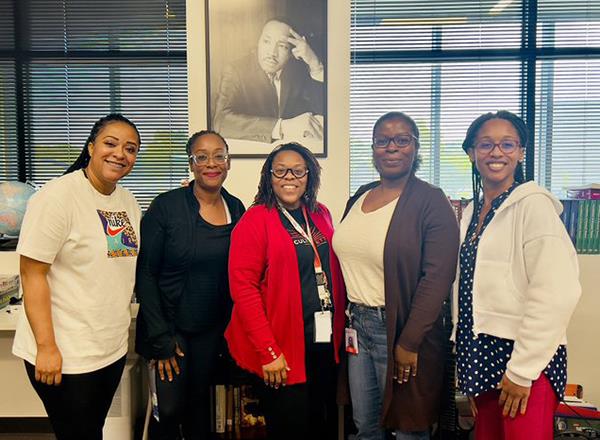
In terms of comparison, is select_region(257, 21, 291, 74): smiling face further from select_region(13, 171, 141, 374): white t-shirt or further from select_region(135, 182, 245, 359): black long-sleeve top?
select_region(13, 171, 141, 374): white t-shirt

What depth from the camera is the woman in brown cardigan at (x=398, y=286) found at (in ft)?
5.47

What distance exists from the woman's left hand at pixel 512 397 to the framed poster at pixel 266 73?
1.67m

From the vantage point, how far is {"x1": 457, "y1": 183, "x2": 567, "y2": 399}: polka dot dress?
146 cm

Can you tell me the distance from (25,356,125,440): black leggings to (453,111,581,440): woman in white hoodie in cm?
132

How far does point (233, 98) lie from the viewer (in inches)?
107

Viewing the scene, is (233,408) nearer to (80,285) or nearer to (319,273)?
(319,273)

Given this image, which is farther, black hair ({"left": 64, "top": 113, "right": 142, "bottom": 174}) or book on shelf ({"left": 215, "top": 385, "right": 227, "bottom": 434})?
book on shelf ({"left": 215, "top": 385, "right": 227, "bottom": 434})

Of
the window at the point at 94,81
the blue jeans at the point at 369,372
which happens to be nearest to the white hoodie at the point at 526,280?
the blue jeans at the point at 369,372

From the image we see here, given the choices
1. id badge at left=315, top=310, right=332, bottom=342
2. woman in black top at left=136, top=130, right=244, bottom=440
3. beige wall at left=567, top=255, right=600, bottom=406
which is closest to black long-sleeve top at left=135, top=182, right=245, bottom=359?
woman in black top at left=136, top=130, right=244, bottom=440

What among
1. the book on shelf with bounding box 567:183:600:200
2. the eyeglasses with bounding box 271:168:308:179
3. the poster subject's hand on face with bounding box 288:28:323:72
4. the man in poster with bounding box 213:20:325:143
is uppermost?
the poster subject's hand on face with bounding box 288:28:323:72

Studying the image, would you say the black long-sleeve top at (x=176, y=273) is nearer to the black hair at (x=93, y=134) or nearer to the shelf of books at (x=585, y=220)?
the black hair at (x=93, y=134)

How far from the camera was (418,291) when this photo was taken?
1676 millimetres

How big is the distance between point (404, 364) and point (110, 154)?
1.34m

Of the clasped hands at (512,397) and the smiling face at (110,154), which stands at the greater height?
the smiling face at (110,154)
